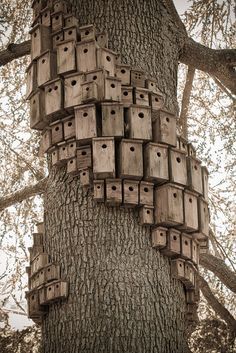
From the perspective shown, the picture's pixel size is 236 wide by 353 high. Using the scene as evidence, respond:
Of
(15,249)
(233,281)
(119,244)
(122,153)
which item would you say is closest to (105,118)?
(122,153)

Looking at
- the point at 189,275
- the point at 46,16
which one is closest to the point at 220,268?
the point at 189,275

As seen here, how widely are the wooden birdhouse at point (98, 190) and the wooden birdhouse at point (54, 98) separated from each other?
53 cm

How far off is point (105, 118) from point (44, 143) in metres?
0.50

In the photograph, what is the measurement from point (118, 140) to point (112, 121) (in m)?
0.11

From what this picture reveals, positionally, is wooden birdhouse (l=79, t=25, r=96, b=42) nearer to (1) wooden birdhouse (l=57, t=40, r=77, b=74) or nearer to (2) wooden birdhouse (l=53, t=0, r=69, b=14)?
(1) wooden birdhouse (l=57, t=40, r=77, b=74)

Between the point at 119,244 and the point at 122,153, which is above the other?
the point at 122,153

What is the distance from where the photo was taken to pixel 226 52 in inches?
202

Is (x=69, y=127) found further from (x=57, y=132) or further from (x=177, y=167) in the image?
(x=177, y=167)

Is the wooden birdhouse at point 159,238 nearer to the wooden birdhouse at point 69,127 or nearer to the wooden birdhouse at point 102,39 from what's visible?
the wooden birdhouse at point 69,127

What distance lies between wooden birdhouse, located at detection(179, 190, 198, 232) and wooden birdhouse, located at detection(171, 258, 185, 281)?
19 cm

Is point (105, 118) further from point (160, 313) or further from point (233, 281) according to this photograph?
point (233, 281)

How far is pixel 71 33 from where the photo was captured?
4281 mm

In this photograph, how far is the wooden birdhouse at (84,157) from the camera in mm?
3906

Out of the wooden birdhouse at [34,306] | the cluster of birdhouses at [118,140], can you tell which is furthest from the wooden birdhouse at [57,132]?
the wooden birdhouse at [34,306]
